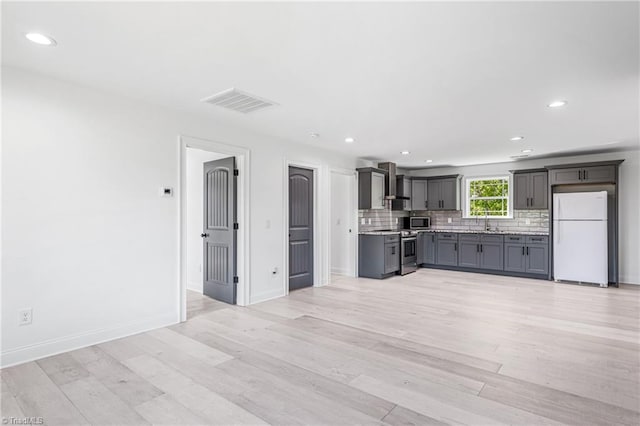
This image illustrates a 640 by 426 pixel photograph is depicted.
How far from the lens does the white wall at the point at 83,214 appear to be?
2869 mm

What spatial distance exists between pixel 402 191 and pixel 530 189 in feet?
8.54

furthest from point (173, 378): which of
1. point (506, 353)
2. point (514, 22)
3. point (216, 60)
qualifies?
point (514, 22)

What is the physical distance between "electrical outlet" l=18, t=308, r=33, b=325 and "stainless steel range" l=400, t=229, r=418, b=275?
5957 millimetres

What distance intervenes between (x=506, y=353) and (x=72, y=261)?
4.04 meters

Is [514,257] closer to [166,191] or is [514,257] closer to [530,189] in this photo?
[530,189]

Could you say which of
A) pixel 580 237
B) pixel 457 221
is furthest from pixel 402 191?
pixel 580 237

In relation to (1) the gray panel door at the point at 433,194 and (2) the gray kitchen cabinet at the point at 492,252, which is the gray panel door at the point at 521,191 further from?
(1) the gray panel door at the point at 433,194

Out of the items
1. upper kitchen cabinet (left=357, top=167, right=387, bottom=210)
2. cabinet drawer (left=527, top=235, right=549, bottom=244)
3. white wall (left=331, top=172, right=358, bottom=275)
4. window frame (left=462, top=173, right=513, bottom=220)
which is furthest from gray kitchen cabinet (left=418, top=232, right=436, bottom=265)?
white wall (left=331, top=172, right=358, bottom=275)

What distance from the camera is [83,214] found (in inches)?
128

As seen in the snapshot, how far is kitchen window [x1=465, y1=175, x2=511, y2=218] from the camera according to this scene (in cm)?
780

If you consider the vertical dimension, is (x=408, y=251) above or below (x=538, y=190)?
below

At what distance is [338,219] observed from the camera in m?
7.19

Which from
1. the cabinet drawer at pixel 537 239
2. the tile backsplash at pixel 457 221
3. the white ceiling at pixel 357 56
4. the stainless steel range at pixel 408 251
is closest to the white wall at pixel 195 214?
the white ceiling at pixel 357 56

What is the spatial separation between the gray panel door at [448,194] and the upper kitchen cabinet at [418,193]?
0.41m
